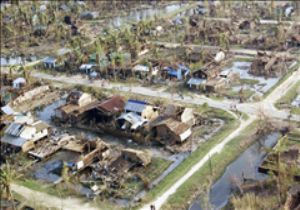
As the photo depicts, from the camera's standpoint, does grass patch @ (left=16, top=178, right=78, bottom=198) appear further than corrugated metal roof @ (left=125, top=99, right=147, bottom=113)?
No

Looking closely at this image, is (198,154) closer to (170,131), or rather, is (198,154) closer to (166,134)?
(170,131)

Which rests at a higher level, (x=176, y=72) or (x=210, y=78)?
(x=176, y=72)

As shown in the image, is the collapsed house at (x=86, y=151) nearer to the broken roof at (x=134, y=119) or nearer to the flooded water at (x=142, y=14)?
the broken roof at (x=134, y=119)

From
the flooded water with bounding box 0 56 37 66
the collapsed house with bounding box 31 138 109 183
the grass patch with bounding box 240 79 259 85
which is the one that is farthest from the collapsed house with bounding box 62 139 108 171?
the flooded water with bounding box 0 56 37 66

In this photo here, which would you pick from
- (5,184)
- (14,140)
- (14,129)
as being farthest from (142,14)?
(5,184)

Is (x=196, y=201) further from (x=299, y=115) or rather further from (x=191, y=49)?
(x=191, y=49)

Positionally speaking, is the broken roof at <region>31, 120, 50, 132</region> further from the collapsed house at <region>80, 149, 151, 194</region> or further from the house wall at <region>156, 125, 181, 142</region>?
the house wall at <region>156, 125, 181, 142</region>
